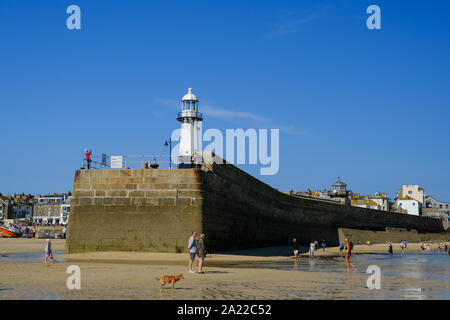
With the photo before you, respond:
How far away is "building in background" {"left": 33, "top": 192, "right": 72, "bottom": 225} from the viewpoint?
5107 inches

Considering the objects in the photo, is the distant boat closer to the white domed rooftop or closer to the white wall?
the white domed rooftop

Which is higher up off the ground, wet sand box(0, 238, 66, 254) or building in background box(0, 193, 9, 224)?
building in background box(0, 193, 9, 224)

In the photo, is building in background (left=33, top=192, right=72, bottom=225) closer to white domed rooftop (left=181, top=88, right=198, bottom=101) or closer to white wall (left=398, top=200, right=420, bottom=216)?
white wall (left=398, top=200, right=420, bottom=216)

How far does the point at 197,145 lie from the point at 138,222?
13.1 meters

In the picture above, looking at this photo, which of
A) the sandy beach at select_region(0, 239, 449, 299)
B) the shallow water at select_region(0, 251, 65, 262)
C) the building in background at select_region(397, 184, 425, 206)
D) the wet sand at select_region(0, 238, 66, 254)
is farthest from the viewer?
the building in background at select_region(397, 184, 425, 206)

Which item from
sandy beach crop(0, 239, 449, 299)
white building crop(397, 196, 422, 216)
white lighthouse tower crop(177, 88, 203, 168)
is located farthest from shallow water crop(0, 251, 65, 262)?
white building crop(397, 196, 422, 216)

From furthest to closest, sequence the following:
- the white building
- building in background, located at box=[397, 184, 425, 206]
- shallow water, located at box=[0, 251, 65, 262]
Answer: building in background, located at box=[397, 184, 425, 206], the white building, shallow water, located at box=[0, 251, 65, 262]

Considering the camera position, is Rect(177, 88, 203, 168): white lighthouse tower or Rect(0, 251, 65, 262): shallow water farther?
Rect(177, 88, 203, 168): white lighthouse tower

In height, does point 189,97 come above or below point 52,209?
above

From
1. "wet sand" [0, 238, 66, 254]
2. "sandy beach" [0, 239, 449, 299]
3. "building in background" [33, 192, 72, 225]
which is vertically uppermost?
"building in background" [33, 192, 72, 225]

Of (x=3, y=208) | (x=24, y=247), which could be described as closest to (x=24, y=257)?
(x=24, y=247)

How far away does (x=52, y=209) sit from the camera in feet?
439

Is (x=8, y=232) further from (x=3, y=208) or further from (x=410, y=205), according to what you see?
(x=410, y=205)
